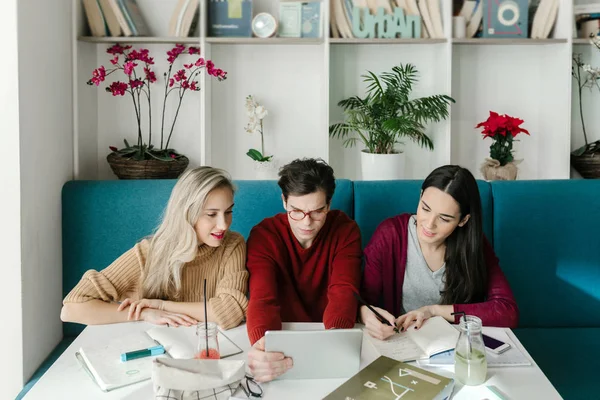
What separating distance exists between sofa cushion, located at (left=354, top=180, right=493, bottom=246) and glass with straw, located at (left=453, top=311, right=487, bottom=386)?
1.12 metres

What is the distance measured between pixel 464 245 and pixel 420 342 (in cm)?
56

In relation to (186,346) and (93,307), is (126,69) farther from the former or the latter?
(186,346)

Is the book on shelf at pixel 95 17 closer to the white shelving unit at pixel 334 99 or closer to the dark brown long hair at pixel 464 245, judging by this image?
the white shelving unit at pixel 334 99

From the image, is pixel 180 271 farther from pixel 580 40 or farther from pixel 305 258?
pixel 580 40

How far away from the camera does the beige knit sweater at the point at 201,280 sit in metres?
1.84

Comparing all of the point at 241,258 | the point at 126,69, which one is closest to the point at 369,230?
the point at 241,258

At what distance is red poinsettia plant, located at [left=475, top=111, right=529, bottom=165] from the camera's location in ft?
9.44

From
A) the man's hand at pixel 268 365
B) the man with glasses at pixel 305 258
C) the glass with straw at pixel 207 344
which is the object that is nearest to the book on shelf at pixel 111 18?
the man with glasses at pixel 305 258

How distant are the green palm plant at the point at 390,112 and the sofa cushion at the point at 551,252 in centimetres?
61

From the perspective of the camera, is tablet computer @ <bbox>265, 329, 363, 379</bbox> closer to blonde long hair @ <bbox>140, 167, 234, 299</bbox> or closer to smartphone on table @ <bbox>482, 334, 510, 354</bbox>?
smartphone on table @ <bbox>482, 334, 510, 354</bbox>

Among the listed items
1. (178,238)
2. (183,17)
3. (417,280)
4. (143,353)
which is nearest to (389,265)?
(417,280)

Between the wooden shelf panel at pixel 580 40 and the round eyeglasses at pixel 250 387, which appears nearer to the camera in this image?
the round eyeglasses at pixel 250 387

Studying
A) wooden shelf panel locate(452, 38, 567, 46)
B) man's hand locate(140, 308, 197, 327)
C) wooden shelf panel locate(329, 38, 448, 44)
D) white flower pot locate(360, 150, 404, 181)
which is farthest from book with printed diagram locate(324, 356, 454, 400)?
wooden shelf panel locate(452, 38, 567, 46)

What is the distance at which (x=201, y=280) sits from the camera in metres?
2.03
